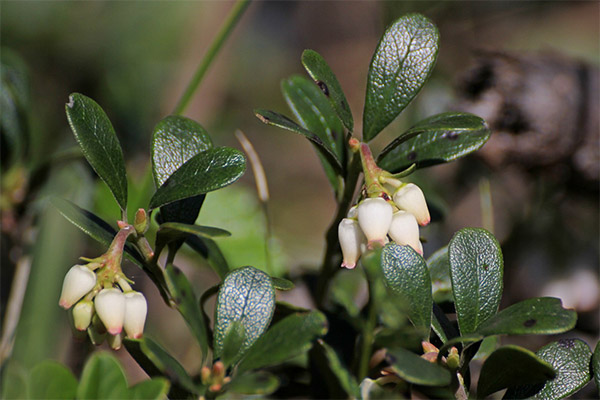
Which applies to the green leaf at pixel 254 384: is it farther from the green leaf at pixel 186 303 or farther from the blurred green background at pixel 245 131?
the blurred green background at pixel 245 131

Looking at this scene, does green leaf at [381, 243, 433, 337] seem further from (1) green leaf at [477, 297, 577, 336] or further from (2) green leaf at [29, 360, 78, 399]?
(2) green leaf at [29, 360, 78, 399]

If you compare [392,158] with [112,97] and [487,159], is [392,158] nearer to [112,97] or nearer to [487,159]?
[487,159]

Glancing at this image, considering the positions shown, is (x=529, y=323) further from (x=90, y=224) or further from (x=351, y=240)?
(x=90, y=224)

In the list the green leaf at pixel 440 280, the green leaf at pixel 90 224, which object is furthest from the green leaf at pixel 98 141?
the green leaf at pixel 440 280

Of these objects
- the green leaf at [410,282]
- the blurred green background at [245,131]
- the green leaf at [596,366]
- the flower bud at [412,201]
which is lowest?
the blurred green background at [245,131]

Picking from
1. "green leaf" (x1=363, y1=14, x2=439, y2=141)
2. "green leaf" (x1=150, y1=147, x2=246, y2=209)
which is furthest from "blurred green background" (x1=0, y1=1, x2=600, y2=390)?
"green leaf" (x1=150, y1=147, x2=246, y2=209)
